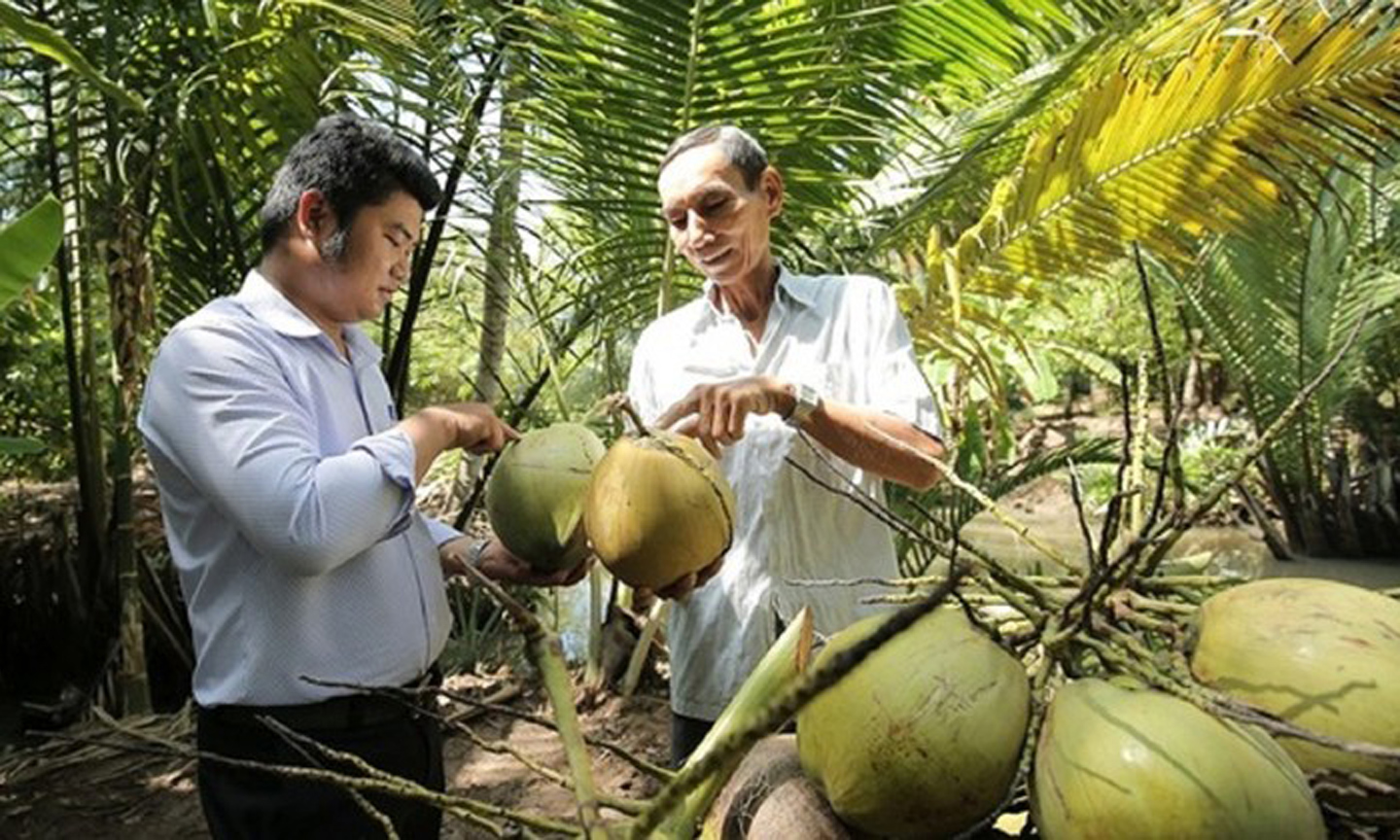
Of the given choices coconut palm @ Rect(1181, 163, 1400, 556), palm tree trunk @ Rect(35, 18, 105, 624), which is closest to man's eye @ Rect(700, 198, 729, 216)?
palm tree trunk @ Rect(35, 18, 105, 624)

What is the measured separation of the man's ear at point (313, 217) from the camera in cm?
148

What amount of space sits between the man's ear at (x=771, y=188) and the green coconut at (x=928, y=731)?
1.18 meters

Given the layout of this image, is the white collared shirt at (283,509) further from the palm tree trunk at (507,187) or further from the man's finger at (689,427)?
the palm tree trunk at (507,187)

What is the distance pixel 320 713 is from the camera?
1.47 meters

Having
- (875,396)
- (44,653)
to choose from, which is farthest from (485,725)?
(875,396)

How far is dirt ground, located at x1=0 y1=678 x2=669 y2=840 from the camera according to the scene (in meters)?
3.43

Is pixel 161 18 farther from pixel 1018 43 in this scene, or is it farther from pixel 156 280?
pixel 1018 43

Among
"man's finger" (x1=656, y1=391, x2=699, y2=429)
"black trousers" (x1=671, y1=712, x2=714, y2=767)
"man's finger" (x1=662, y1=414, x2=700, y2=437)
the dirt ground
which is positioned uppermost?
"man's finger" (x1=656, y1=391, x2=699, y2=429)

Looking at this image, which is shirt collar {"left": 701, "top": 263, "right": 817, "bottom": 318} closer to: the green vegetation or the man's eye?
the man's eye

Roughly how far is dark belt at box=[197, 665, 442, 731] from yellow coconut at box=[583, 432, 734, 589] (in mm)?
521

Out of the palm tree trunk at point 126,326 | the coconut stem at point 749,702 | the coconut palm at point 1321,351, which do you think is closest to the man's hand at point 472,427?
the coconut stem at point 749,702

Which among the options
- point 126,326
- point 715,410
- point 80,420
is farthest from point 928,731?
point 80,420

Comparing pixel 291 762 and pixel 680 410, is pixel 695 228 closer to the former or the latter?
pixel 680 410

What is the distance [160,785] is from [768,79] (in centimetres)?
314
